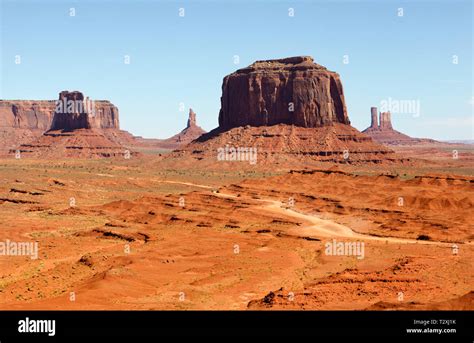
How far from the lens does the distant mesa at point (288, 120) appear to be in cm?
13512

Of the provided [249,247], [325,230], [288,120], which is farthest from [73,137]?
[249,247]

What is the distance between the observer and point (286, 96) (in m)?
144

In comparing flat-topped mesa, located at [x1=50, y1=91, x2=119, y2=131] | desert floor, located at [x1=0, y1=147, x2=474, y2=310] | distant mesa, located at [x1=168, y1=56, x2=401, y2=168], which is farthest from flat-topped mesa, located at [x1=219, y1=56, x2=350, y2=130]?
flat-topped mesa, located at [x1=50, y1=91, x2=119, y2=131]

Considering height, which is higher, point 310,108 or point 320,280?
point 310,108

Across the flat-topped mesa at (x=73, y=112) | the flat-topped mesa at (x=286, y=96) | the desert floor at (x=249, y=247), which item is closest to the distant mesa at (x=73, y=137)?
the flat-topped mesa at (x=73, y=112)

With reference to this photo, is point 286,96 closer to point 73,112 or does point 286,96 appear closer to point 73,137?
point 73,137

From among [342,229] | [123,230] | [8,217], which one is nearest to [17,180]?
[8,217]

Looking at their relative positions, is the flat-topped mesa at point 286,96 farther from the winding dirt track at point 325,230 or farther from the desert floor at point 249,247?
the winding dirt track at point 325,230

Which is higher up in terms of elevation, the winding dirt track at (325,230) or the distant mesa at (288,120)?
the distant mesa at (288,120)

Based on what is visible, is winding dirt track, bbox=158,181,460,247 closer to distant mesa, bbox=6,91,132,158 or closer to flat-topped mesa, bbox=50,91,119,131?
distant mesa, bbox=6,91,132,158

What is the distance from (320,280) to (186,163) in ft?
365
